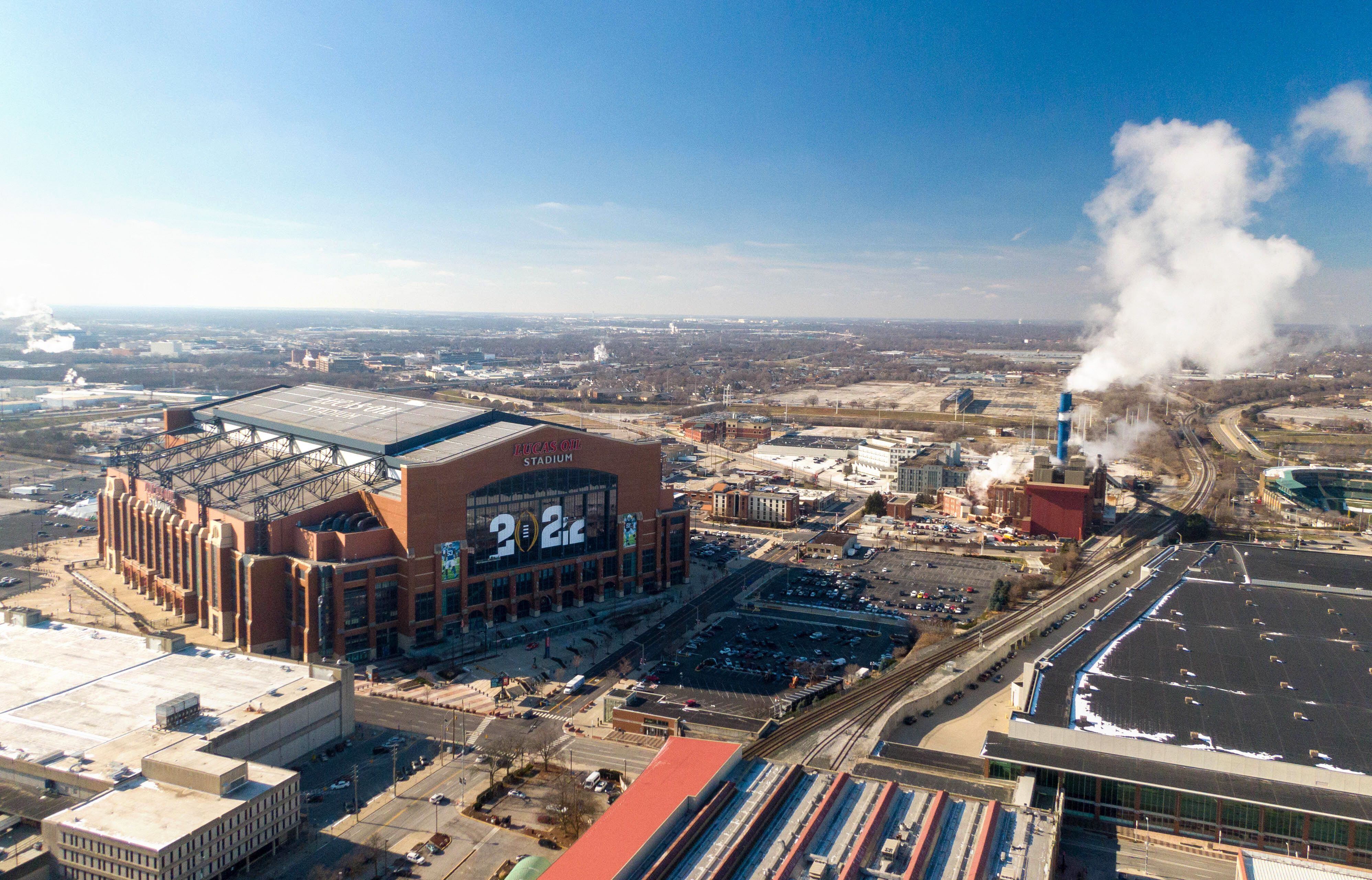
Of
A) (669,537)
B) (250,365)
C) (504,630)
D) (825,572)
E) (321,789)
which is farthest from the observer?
(250,365)

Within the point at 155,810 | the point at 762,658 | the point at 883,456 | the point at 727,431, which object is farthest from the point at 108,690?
the point at 727,431

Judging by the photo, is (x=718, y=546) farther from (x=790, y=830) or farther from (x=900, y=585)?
(x=790, y=830)

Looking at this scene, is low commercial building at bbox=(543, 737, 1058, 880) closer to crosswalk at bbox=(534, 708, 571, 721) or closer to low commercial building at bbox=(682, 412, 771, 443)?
crosswalk at bbox=(534, 708, 571, 721)

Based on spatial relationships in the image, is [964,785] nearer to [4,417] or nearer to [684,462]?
[684,462]

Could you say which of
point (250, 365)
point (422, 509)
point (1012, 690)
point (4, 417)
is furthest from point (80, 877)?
point (250, 365)

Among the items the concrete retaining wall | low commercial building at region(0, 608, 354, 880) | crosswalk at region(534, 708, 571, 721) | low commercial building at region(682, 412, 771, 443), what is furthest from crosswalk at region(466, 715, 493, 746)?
low commercial building at region(682, 412, 771, 443)

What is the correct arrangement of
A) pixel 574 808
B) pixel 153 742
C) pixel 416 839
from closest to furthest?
pixel 416 839
pixel 574 808
pixel 153 742
